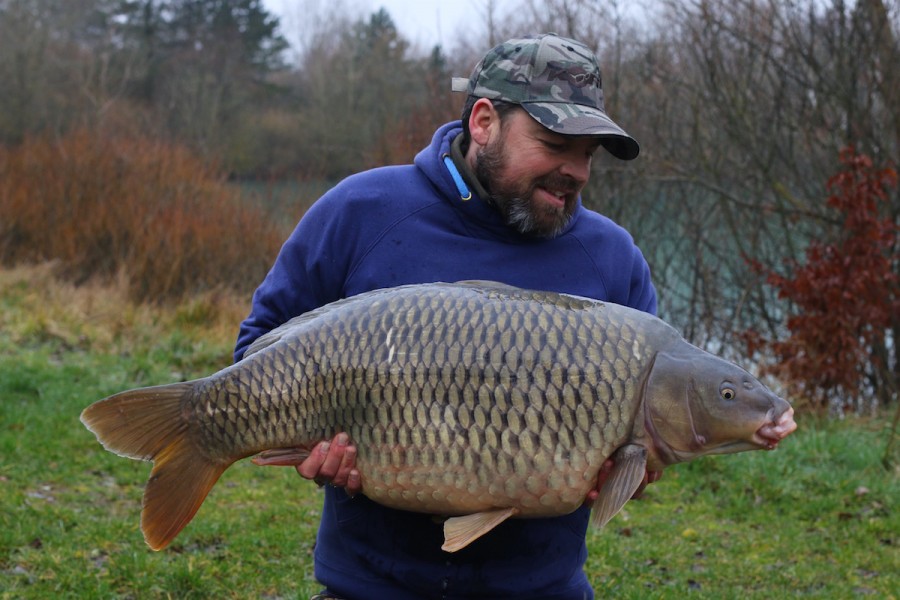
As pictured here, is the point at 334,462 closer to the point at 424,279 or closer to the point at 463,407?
the point at 463,407

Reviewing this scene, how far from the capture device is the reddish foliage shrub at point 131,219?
11.7m

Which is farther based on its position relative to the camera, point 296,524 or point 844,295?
point 844,295

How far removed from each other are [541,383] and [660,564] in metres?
3.00

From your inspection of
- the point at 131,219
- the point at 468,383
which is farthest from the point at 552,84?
the point at 131,219

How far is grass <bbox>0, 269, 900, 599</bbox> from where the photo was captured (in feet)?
13.9

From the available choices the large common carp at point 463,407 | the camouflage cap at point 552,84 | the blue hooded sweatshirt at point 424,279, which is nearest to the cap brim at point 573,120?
the camouflage cap at point 552,84

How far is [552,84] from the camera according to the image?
2.48m

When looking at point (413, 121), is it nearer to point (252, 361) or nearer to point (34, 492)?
point (34, 492)

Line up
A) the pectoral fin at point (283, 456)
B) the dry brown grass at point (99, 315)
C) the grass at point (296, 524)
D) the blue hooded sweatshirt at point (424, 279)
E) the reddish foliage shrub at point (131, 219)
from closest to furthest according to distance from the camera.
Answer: the pectoral fin at point (283, 456)
the blue hooded sweatshirt at point (424, 279)
the grass at point (296, 524)
the dry brown grass at point (99, 315)
the reddish foliage shrub at point (131, 219)

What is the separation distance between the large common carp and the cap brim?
0.40 meters

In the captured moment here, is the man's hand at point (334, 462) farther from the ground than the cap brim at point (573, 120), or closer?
closer

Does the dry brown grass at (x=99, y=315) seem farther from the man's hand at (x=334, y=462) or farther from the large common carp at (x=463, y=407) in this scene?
the man's hand at (x=334, y=462)

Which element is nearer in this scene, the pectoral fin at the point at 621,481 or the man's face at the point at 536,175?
the pectoral fin at the point at 621,481

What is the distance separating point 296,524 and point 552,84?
10.6ft
